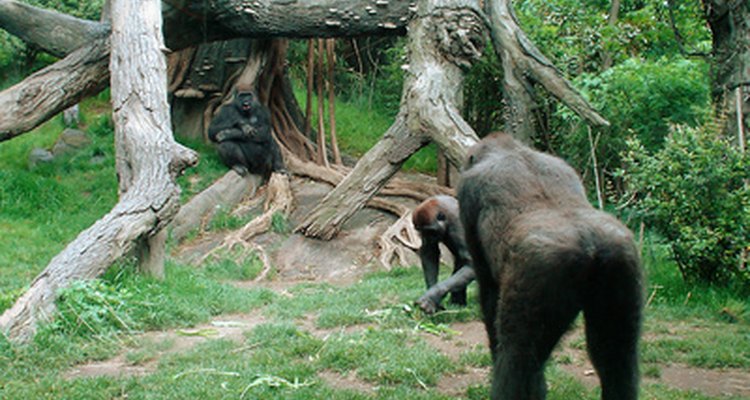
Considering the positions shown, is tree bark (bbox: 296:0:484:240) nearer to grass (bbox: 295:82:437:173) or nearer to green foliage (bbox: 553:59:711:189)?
green foliage (bbox: 553:59:711:189)

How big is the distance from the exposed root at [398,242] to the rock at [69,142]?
619cm

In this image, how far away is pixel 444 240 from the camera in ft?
22.0

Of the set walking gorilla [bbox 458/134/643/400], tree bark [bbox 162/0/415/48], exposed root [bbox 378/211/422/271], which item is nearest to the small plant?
walking gorilla [bbox 458/134/643/400]

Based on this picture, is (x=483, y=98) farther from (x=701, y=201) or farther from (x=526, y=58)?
(x=701, y=201)

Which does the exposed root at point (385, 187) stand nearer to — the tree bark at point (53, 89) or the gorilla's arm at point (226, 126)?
the gorilla's arm at point (226, 126)

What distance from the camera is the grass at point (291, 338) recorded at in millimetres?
4461

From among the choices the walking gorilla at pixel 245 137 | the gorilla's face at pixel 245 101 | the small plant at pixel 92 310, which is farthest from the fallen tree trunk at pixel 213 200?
the small plant at pixel 92 310

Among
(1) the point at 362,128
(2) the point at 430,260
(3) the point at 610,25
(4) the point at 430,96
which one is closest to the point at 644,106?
A: (3) the point at 610,25

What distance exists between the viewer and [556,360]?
5.12 metres

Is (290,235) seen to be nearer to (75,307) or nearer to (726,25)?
(75,307)

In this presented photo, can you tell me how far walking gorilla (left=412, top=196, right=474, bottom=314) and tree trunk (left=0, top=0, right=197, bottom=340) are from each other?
7.19 feet

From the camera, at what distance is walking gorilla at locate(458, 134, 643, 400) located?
3182 millimetres

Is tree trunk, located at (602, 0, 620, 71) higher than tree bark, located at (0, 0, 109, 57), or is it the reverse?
tree trunk, located at (602, 0, 620, 71)

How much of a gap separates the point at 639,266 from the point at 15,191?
10110mm
